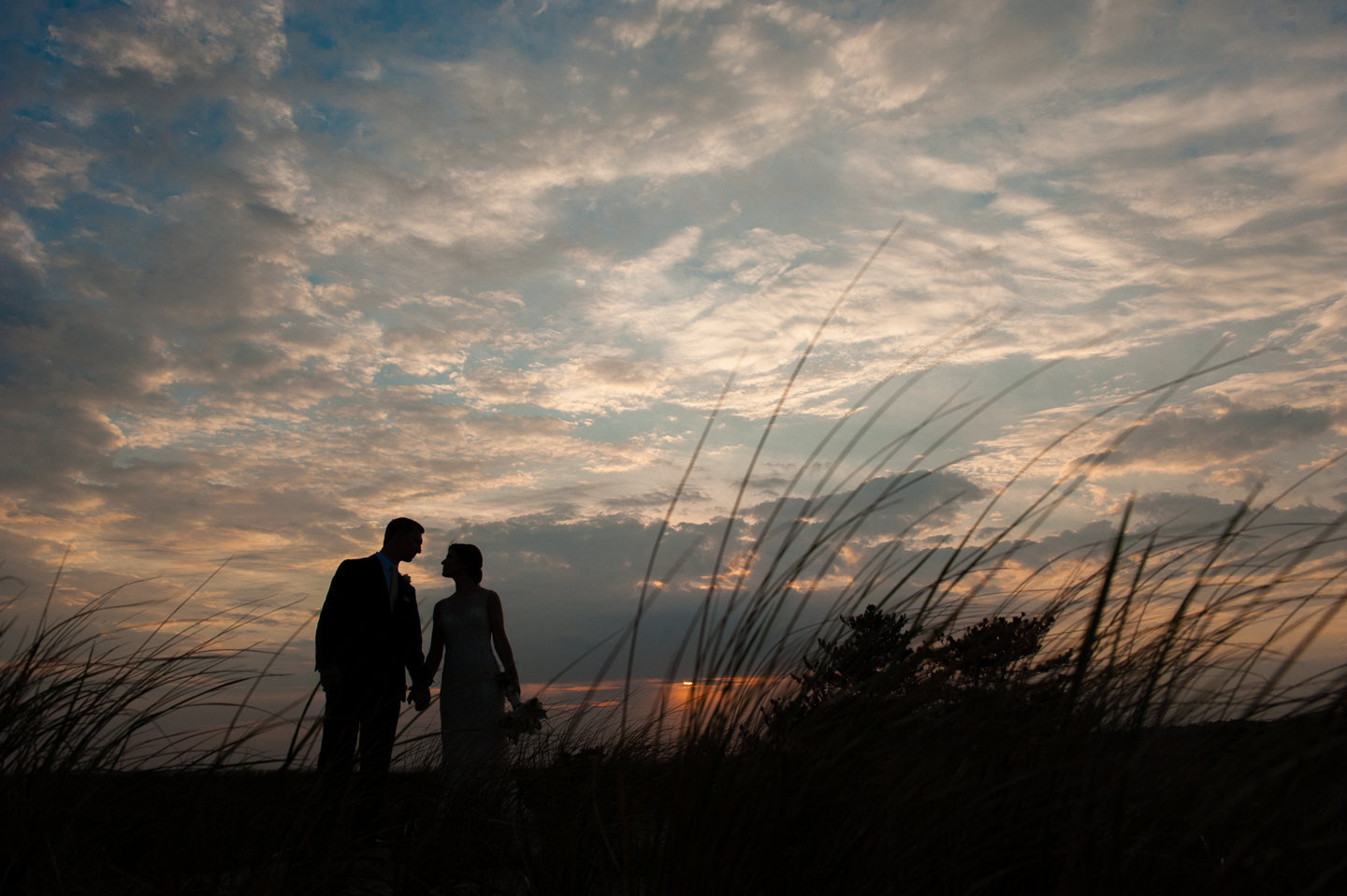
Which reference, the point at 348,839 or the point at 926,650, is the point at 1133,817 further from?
the point at 348,839

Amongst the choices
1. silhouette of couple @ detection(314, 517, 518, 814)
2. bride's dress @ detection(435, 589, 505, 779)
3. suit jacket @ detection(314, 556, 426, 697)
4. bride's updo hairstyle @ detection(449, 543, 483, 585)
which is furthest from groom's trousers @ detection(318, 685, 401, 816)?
bride's updo hairstyle @ detection(449, 543, 483, 585)

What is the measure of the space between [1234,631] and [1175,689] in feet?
0.86

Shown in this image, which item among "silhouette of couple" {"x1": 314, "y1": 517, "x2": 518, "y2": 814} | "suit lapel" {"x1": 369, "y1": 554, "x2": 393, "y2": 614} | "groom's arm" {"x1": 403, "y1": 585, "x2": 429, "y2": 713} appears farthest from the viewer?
"suit lapel" {"x1": 369, "y1": 554, "x2": 393, "y2": 614}

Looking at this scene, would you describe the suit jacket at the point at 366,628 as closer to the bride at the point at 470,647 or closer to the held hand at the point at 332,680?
the held hand at the point at 332,680

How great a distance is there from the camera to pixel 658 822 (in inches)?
63.6

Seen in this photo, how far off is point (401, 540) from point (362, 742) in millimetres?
2509

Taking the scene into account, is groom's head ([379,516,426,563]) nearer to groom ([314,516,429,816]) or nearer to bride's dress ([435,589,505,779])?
groom ([314,516,429,816])

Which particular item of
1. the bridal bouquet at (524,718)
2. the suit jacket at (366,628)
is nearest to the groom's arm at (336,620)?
the suit jacket at (366,628)

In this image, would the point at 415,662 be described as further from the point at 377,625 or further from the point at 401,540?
the point at 401,540

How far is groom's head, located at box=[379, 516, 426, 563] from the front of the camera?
4.92 metres

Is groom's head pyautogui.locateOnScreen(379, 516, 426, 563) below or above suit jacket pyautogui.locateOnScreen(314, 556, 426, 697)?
above

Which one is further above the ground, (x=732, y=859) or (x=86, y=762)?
(x=86, y=762)

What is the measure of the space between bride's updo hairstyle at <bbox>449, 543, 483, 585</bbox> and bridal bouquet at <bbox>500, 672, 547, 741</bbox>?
38.4 inches

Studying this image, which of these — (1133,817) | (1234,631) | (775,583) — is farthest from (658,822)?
(1234,631)
